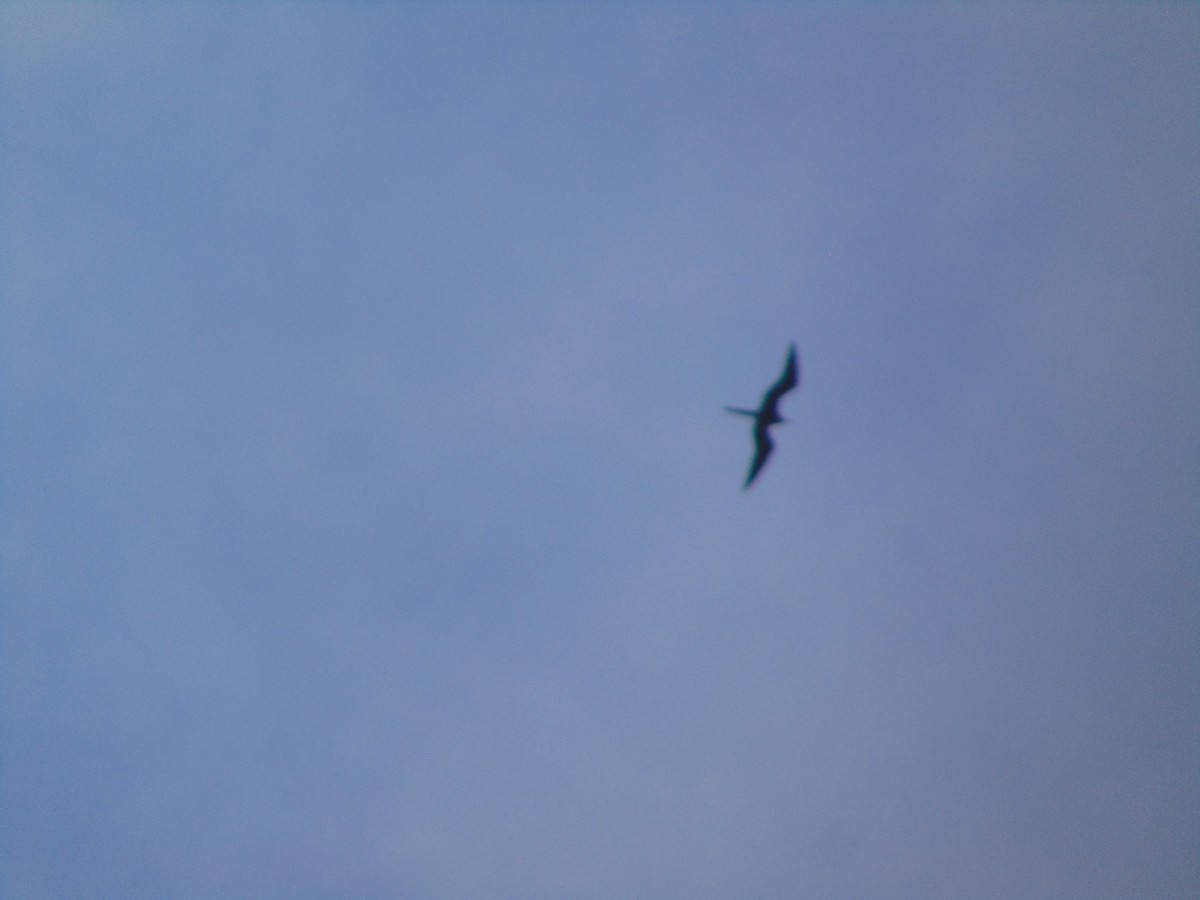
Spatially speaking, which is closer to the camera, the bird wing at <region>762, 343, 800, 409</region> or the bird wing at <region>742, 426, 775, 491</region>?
the bird wing at <region>762, 343, 800, 409</region>

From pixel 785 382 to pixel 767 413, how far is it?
1457 millimetres

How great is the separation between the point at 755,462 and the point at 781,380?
2.90 meters

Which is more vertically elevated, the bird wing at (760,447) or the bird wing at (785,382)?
the bird wing at (785,382)

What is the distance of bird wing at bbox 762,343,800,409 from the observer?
2878 cm

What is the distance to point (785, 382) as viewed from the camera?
95.9ft

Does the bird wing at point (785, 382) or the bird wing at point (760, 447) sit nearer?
the bird wing at point (785, 382)

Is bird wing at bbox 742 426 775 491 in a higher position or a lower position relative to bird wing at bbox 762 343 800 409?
lower

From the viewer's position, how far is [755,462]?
99.1 feet

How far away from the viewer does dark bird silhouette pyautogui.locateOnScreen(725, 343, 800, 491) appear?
95.0ft

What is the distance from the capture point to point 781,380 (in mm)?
29109

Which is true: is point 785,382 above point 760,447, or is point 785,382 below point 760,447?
above

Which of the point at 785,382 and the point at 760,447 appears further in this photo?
the point at 760,447

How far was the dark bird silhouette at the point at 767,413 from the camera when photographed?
29.0 metres
